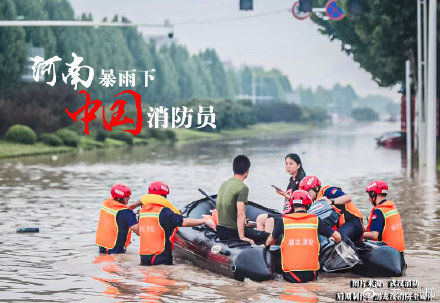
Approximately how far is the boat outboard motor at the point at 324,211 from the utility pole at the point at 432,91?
23245mm

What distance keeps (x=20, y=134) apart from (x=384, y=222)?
4558cm

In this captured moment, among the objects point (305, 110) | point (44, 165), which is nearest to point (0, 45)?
point (44, 165)

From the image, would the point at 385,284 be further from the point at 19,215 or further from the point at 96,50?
the point at 96,50

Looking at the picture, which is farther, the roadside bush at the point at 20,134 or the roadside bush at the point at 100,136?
the roadside bush at the point at 100,136

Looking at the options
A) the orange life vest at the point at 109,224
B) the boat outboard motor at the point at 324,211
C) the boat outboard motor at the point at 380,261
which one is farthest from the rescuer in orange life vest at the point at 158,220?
the boat outboard motor at the point at 380,261

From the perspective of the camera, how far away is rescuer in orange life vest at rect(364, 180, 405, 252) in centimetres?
1334

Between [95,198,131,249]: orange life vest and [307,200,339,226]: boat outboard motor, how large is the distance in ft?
9.55

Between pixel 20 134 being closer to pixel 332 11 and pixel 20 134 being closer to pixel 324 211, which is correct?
pixel 332 11

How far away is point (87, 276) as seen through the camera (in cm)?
1370

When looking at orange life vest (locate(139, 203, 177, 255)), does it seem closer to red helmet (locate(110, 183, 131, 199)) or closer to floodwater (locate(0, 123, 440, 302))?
floodwater (locate(0, 123, 440, 302))

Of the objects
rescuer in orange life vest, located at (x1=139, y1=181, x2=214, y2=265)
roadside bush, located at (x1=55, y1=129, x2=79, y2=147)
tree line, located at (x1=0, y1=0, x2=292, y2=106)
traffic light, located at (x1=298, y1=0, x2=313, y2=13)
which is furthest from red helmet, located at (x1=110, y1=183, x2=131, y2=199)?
tree line, located at (x1=0, y1=0, x2=292, y2=106)

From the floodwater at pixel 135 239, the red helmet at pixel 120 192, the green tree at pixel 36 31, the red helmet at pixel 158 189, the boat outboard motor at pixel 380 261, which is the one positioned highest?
the green tree at pixel 36 31

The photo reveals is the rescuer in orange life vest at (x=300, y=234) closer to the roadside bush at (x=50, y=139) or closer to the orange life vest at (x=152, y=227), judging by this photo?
the orange life vest at (x=152, y=227)

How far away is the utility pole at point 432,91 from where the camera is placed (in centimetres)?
3591
